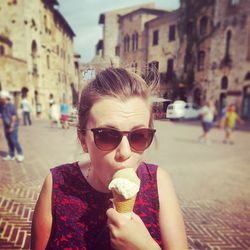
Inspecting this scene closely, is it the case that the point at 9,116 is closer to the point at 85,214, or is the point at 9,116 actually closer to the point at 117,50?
the point at 117,50

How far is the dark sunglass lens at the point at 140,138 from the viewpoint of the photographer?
1134 millimetres

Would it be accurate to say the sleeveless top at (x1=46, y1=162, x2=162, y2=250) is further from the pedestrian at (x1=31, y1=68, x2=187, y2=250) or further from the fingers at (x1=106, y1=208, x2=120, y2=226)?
the fingers at (x1=106, y1=208, x2=120, y2=226)

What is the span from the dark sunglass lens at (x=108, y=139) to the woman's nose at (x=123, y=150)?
2cm

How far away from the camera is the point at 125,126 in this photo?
1116 millimetres

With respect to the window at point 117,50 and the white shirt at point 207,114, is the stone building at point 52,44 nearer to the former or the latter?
the window at point 117,50

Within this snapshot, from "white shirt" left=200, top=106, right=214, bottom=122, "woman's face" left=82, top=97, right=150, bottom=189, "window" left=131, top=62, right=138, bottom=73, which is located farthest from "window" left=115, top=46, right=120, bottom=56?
"white shirt" left=200, top=106, right=214, bottom=122

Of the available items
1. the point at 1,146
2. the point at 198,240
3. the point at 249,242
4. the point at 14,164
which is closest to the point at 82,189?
the point at 198,240

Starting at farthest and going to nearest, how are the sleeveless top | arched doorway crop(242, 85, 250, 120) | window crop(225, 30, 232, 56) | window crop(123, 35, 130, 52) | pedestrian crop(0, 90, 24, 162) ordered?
arched doorway crop(242, 85, 250, 120) < window crop(225, 30, 232, 56) < pedestrian crop(0, 90, 24, 162) < window crop(123, 35, 130, 52) < the sleeveless top

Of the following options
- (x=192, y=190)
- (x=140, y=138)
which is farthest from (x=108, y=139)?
(x=192, y=190)

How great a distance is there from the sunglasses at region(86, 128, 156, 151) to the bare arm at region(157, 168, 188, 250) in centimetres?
35

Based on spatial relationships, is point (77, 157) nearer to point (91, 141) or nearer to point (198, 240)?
point (91, 141)

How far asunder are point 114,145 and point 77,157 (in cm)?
59

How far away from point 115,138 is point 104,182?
0.25 m

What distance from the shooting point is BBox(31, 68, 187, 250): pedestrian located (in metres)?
1.12
